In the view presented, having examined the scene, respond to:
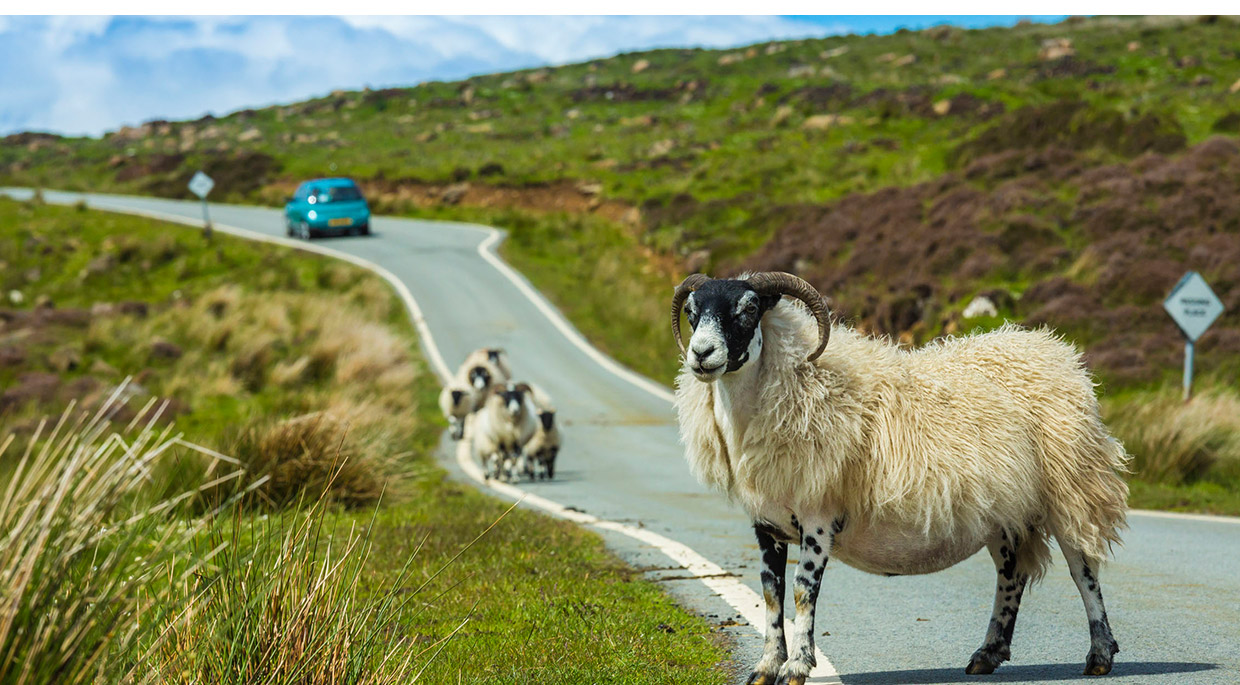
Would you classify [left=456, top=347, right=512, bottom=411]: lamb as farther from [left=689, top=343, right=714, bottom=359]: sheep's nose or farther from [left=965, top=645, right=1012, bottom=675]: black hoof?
[left=689, top=343, right=714, bottom=359]: sheep's nose

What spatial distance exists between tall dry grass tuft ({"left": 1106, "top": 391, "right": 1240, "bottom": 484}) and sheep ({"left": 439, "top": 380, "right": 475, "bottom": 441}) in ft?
33.5

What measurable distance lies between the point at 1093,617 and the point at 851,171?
129ft

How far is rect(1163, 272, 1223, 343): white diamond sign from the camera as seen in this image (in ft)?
54.3

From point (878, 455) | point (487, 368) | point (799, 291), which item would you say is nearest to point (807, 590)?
point (878, 455)

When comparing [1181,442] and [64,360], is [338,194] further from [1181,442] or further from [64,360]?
[1181,442]

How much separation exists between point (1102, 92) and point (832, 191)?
49.8 feet

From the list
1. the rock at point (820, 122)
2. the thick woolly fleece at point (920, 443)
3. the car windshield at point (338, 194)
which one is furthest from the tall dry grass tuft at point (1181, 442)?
the rock at point (820, 122)

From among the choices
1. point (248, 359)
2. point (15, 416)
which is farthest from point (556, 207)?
point (15, 416)

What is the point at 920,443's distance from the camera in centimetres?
579

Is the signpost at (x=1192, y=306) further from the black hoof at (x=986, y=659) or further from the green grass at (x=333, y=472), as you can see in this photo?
the black hoof at (x=986, y=659)

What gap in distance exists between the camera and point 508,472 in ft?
54.4

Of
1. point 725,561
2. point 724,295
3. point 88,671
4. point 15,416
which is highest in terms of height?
point 724,295

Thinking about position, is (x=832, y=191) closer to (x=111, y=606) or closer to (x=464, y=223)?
(x=464, y=223)

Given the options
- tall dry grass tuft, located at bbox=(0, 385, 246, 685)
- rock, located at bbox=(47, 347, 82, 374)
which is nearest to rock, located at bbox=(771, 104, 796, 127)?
rock, located at bbox=(47, 347, 82, 374)
